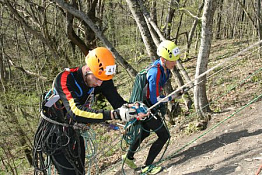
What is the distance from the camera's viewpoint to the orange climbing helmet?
2998mm

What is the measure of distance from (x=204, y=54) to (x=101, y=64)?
2699mm

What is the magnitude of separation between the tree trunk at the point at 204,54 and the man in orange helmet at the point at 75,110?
74.3 inches

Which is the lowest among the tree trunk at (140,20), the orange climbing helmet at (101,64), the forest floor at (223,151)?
the forest floor at (223,151)

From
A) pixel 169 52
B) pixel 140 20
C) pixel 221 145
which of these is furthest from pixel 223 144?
pixel 140 20

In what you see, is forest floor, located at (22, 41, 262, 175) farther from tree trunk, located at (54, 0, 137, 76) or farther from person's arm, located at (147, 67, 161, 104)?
tree trunk, located at (54, 0, 137, 76)

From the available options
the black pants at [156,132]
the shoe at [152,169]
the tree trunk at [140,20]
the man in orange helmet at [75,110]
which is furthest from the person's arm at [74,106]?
the tree trunk at [140,20]

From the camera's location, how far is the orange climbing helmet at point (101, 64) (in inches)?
118

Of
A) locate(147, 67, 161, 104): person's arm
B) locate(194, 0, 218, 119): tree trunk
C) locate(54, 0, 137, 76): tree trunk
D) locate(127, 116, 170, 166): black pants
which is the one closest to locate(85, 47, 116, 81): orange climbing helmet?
locate(147, 67, 161, 104): person's arm

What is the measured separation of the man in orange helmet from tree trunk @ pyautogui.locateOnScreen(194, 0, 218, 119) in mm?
1887

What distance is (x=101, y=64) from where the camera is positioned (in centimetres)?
300

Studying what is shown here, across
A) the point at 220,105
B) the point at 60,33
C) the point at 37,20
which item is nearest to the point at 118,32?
the point at 60,33

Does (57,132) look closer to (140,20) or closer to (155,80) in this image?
(155,80)

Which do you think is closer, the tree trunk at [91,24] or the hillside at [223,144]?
Result: the hillside at [223,144]

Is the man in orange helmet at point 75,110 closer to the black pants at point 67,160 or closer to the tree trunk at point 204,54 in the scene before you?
the black pants at point 67,160
